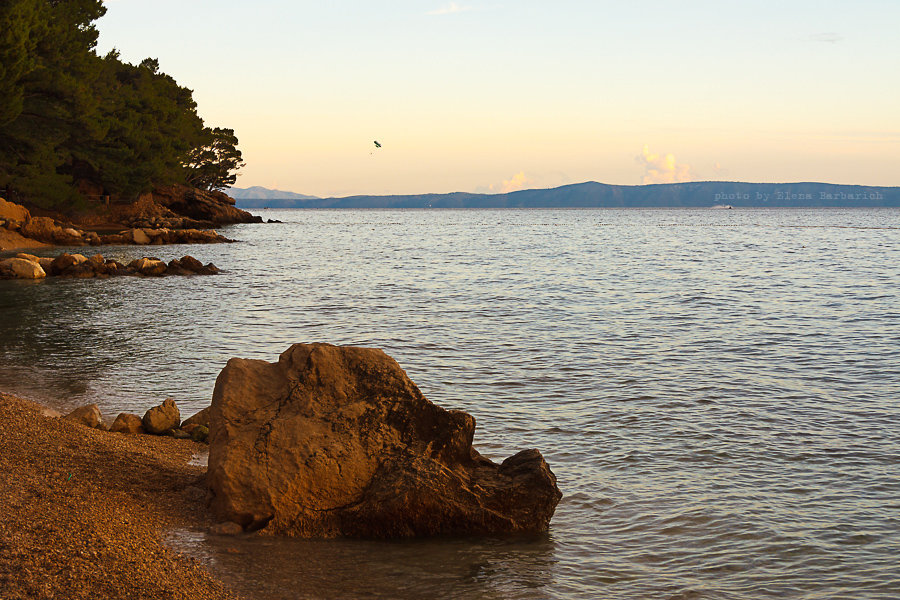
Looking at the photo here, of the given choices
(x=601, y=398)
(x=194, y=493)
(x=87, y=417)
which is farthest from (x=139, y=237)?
(x=194, y=493)

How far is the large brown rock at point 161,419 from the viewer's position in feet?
34.3

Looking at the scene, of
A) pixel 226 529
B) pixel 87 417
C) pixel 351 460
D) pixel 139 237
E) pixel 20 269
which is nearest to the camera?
pixel 226 529

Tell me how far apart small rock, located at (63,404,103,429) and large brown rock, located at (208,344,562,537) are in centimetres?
300

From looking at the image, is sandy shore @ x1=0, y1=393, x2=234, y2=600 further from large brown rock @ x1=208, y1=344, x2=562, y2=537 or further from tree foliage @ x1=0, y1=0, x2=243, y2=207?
tree foliage @ x1=0, y1=0, x2=243, y2=207

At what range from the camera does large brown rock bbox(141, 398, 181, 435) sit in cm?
1046

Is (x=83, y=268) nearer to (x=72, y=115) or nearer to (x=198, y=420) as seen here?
(x=72, y=115)

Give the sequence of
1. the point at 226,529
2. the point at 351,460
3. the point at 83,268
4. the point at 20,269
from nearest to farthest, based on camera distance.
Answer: the point at 226,529
the point at 351,460
the point at 20,269
the point at 83,268

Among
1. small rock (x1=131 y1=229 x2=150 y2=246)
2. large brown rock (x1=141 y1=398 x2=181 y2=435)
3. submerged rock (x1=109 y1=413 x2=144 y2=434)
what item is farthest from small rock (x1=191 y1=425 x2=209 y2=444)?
small rock (x1=131 y1=229 x2=150 y2=246)

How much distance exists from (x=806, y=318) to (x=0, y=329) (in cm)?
2207

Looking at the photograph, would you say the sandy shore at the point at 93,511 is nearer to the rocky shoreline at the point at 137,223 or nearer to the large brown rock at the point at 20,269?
the large brown rock at the point at 20,269

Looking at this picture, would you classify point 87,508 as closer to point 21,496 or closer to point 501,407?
point 21,496

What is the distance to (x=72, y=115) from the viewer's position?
4812 cm

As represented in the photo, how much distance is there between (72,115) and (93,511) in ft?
156

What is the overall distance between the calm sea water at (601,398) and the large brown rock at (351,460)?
28 cm
